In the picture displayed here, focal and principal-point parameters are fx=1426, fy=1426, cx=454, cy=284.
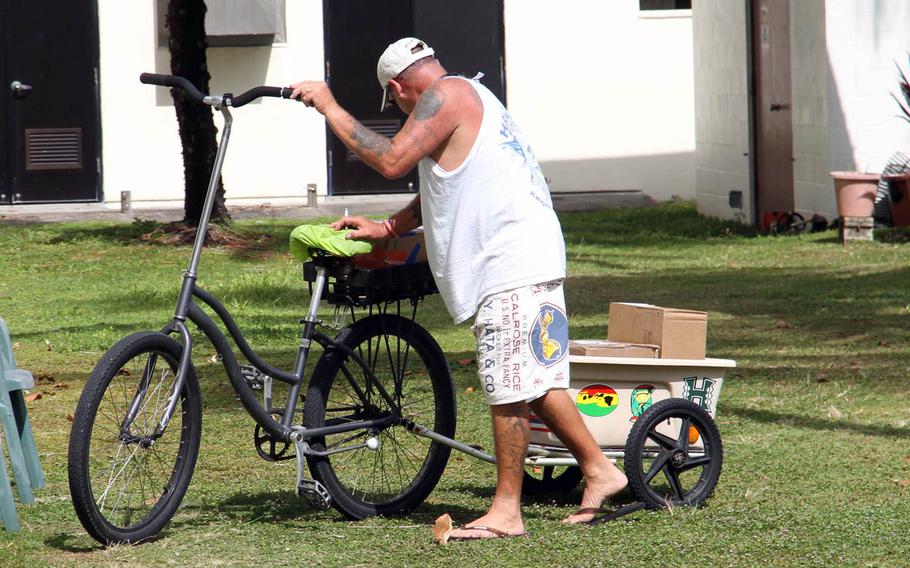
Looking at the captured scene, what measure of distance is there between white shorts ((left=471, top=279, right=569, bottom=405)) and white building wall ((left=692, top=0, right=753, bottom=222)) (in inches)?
496

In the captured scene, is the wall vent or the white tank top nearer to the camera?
the white tank top

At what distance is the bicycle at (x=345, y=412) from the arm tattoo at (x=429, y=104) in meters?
0.45

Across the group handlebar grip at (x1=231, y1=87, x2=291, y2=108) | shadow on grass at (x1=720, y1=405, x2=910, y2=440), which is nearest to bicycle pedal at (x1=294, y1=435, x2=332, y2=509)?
handlebar grip at (x1=231, y1=87, x2=291, y2=108)

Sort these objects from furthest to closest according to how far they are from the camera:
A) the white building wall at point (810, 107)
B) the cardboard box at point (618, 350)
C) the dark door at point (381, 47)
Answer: the dark door at point (381, 47), the white building wall at point (810, 107), the cardboard box at point (618, 350)

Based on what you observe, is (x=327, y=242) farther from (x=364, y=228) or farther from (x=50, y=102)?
(x=50, y=102)

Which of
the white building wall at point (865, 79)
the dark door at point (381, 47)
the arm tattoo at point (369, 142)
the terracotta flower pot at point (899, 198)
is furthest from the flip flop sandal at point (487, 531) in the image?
the dark door at point (381, 47)

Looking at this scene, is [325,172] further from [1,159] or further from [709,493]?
[709,493]

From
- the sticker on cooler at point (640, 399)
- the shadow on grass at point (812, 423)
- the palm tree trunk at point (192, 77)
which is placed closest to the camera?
the sticker on cooler at point (640, 399)

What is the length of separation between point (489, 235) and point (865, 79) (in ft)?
35.9

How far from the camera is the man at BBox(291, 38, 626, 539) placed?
4.80 meters

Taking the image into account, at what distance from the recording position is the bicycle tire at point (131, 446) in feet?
14.9

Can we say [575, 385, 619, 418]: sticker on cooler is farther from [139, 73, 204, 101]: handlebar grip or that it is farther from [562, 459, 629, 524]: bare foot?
[139, 73, 204, 101]: handlebar grip

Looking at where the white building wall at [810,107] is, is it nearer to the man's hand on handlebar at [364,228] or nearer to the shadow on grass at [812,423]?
the shadow on grass at [812,423]

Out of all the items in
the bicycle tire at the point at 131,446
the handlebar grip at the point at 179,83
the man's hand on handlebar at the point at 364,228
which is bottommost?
the bicycle tire at the point at 131,446
